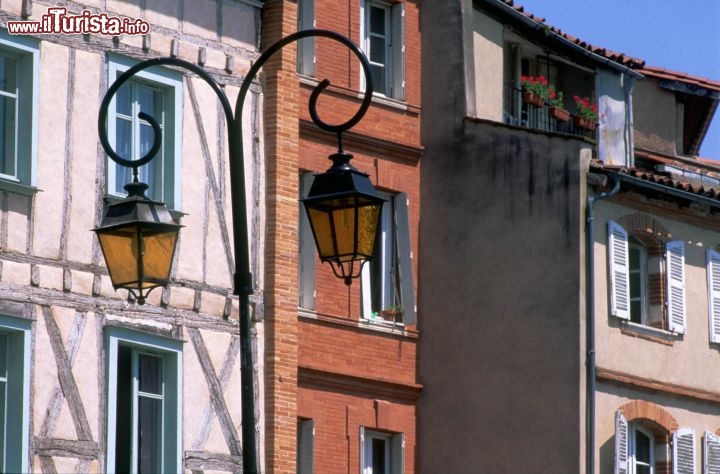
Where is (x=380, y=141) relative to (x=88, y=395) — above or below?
above

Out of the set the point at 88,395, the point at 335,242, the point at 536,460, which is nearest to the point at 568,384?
the point at 536,460

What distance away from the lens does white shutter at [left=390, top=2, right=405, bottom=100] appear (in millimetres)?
29188

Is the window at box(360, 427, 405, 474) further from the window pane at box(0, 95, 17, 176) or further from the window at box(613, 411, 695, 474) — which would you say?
the window pane at box(0, 95, 17, 176)

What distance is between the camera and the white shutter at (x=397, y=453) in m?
28.3

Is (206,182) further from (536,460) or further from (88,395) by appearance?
(536,460)

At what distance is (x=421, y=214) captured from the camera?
2919cm

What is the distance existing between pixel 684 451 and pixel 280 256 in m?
7.76

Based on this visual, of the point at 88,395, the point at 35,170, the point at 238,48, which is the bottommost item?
the point at 88,395

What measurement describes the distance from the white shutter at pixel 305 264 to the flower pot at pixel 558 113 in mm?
5284

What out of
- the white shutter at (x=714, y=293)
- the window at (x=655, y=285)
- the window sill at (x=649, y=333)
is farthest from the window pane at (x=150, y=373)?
the white shutter at (x=714, y=293)

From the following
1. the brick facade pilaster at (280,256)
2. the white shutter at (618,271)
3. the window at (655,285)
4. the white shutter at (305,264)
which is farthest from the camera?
the window at (655,285)

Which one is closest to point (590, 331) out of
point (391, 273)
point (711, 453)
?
point (391, 273)

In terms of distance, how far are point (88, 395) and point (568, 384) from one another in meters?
8.17

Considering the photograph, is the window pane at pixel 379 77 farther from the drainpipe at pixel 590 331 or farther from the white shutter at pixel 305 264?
the drainpipe at pixel 590 331
